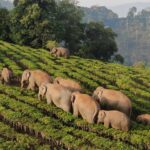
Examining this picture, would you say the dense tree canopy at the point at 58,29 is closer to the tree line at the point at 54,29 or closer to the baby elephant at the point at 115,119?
the tree line at the point at 54,29

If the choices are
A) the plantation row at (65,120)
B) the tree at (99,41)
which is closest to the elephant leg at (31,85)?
the plantation row at (65,120)

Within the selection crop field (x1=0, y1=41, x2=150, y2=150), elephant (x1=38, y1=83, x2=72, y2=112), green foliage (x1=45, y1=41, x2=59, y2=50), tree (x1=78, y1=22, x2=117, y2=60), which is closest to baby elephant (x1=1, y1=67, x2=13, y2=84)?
crop field (x1=0, y1=41, x2=150, y2=150)

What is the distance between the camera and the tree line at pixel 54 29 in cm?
6431

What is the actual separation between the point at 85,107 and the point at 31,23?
143 ft

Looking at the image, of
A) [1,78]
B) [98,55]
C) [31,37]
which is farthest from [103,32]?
[1,78]

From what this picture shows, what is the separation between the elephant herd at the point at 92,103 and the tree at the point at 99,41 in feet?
147

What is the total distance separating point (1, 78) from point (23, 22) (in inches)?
1351

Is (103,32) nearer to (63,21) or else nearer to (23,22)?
(63,21)

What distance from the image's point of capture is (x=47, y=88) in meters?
25.4

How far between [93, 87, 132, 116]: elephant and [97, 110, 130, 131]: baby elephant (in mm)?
2370

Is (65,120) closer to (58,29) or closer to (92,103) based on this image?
(92,103)

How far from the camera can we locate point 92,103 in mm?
22844

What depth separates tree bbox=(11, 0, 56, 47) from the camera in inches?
2516

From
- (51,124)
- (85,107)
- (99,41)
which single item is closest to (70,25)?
(99,41)
